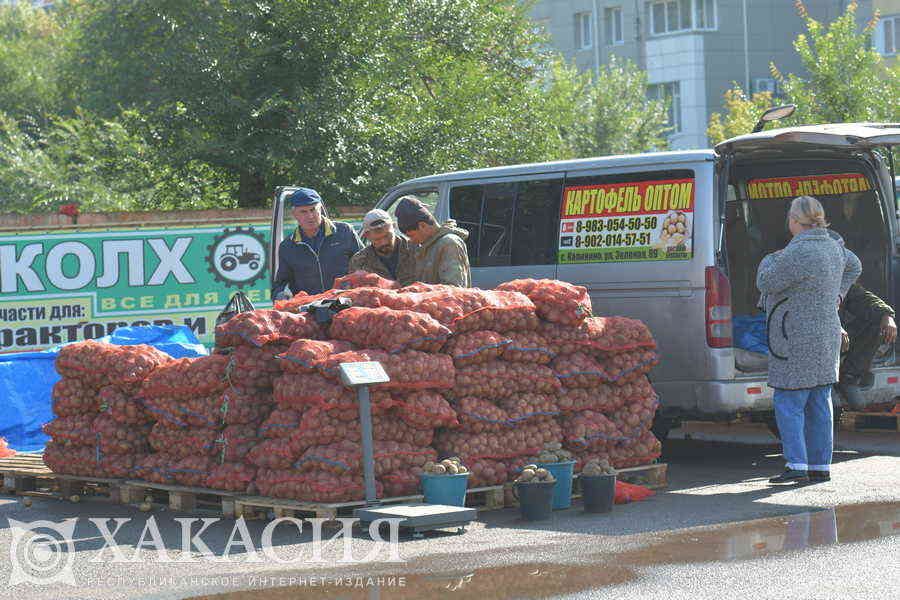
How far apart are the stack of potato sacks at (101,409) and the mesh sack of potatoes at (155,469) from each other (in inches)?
4.8

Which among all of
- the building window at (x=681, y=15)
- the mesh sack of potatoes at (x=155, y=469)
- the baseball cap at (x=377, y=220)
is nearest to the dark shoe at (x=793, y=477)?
the baseball cap at (x=377, y=220)

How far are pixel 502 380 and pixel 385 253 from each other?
1.90 m

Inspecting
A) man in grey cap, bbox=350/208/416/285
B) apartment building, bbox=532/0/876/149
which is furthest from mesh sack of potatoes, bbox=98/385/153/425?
apartment building, bbox=532/0/876/149

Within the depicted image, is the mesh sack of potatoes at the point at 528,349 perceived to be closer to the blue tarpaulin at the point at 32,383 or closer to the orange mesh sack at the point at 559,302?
the orange mesh sack at the point at 559,302

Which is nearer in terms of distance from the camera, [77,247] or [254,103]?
[77,247]

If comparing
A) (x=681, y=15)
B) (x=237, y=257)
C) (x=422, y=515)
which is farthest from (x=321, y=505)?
(x=681, y=15)

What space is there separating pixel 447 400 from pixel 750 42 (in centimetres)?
3961

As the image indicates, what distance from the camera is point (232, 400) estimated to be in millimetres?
8672

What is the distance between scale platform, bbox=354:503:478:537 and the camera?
25.5ft

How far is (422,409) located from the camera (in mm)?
8492

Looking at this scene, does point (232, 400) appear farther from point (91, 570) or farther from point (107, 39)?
point (107, 39)

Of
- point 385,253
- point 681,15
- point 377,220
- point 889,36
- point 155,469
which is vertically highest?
point 681,15

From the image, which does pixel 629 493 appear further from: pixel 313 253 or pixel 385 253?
pixel 313 253

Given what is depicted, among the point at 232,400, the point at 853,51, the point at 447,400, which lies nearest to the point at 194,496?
the point at 232,400
